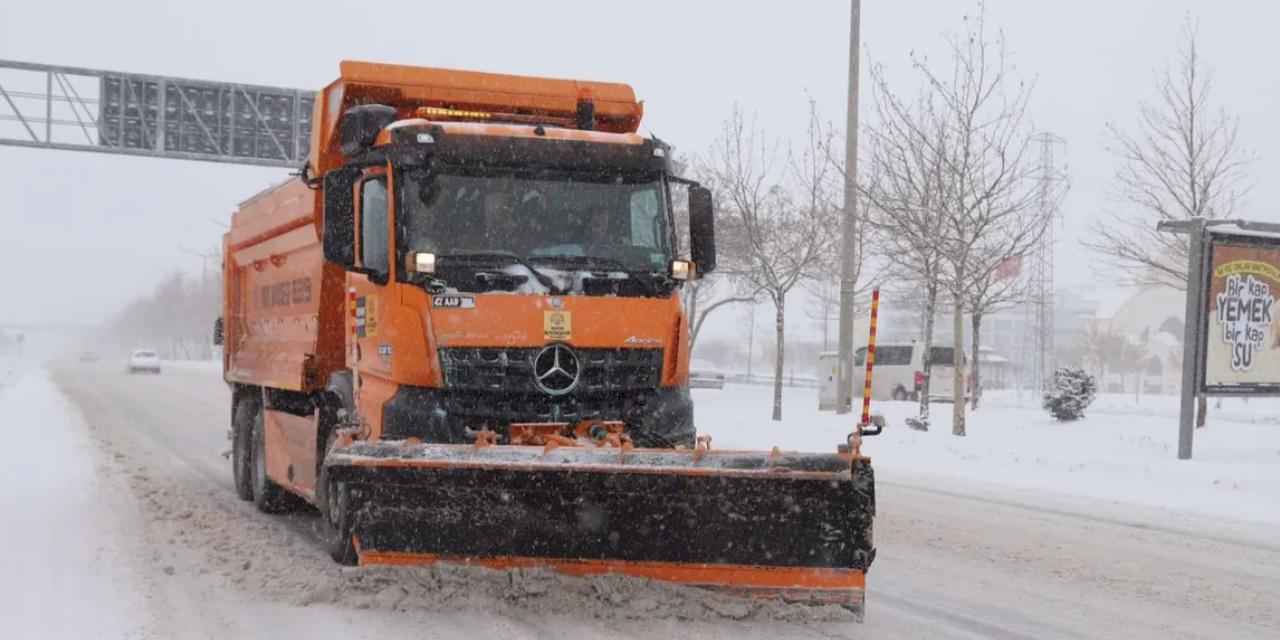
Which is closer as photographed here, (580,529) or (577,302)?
(580,529)

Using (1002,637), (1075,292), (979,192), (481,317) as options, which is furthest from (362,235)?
(1075,292)

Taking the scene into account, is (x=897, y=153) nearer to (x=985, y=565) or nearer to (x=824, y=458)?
(x=985, y=565)

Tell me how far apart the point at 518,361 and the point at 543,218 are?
966 mm

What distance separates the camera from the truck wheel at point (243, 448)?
1174 cm

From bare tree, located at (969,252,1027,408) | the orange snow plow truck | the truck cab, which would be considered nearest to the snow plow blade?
the orange snow plow truck

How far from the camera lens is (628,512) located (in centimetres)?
658

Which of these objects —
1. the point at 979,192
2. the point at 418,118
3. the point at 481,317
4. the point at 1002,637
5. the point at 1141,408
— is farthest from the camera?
the point at 1141,408

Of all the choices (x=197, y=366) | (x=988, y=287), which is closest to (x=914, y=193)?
(x=988, y=287)

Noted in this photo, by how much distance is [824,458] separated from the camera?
252 inches

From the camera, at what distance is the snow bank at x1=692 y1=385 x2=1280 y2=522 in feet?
43.9

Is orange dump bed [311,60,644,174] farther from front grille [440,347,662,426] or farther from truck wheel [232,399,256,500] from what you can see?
truck wheel [232,399,256,500]

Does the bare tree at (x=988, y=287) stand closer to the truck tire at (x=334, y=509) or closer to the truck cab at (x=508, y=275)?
the truck cab at (x=508, y=275)

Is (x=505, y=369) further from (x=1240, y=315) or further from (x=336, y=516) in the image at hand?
(x=1240, y=315)

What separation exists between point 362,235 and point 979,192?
1538 centimetres
